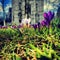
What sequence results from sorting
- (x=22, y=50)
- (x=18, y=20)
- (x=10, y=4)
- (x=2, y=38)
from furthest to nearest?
(x=18, y=20), (x=10, y=4), (x=2, y=38), (x=22, y=50)

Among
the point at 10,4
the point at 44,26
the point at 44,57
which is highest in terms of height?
the point at 10,4

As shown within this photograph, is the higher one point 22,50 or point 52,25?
point 52,25

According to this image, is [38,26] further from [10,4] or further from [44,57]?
[10,4]

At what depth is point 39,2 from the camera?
90.5 ft

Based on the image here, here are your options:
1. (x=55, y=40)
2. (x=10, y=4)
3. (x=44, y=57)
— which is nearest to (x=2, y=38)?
(x=55, y=40)

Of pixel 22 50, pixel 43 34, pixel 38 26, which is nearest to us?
pixel 22 50

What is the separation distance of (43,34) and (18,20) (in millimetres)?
25645

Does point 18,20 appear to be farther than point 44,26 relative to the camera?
Yes

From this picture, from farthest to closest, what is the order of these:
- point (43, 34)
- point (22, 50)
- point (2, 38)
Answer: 1. point (2, 38)
2. point (43, 34)
3. point (22, 50)

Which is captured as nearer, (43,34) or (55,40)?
(55,40)

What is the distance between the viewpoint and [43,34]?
1.51 metres

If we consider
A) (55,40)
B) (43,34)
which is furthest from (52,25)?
(55,40)

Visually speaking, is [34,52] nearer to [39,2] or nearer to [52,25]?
[52,25]

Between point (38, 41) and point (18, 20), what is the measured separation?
2571cm
